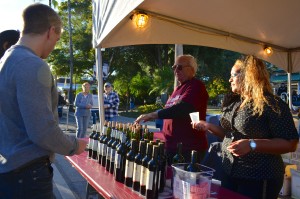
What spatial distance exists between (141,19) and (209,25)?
4.05 ft

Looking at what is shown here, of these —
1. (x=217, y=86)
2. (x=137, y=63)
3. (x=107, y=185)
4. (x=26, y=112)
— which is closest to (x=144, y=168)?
(x=107, y=185)

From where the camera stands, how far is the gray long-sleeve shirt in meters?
1.68

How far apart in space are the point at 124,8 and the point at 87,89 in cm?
729

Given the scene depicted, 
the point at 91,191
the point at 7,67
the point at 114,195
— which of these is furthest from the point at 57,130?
the point at 91,191

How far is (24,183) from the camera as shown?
71.5 inches

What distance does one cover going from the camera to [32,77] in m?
1.68

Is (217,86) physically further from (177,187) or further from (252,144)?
(177,187)

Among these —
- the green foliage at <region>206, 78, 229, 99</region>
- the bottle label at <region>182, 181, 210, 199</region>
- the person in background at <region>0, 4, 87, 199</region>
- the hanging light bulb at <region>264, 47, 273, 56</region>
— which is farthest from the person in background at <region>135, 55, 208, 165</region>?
the green foliage at <region>206, 78, 229, 99</region>

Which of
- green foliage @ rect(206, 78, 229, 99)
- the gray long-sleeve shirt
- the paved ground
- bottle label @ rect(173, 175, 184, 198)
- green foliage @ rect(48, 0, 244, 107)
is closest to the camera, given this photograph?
the gray long-sleeve shirt

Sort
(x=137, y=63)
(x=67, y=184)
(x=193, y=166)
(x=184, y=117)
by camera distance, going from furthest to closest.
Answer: (x=137, y=63) → (x=67, y=184) → (x=184, y=117) → (x=193, y=166)

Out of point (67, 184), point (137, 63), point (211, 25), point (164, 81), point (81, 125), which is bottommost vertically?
point (67, 184)

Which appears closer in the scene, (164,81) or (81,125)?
(81,125)

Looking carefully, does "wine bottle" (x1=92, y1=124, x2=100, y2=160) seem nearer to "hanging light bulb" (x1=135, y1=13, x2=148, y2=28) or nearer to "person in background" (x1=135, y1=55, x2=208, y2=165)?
"person in background" (x1=135, y1=55, x2=208, y2=165)

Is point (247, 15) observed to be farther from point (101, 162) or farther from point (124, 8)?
point (101, 162)
